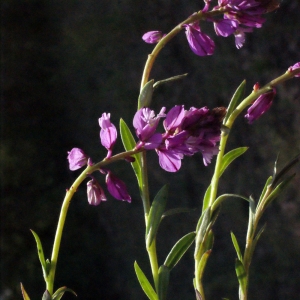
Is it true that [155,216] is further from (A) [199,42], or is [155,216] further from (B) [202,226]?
(A) [199,42]

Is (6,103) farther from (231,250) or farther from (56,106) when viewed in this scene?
(231,250)

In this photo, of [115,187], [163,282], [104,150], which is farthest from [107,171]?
[104,150]

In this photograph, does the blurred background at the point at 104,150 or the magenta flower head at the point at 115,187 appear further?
the blurred background at the point at 104,150

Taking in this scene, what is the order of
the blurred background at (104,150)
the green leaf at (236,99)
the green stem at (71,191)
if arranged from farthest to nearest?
the blurred background at (104,150)
the green leaf at (236,99)
the green stem at (71,191)

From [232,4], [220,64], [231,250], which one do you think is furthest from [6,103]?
[232,4]

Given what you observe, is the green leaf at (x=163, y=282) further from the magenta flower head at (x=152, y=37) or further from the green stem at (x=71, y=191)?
the magenta flower head at (x=152, y=37)

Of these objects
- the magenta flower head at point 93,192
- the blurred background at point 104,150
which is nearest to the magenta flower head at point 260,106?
the magenta flower head at point 93,192
